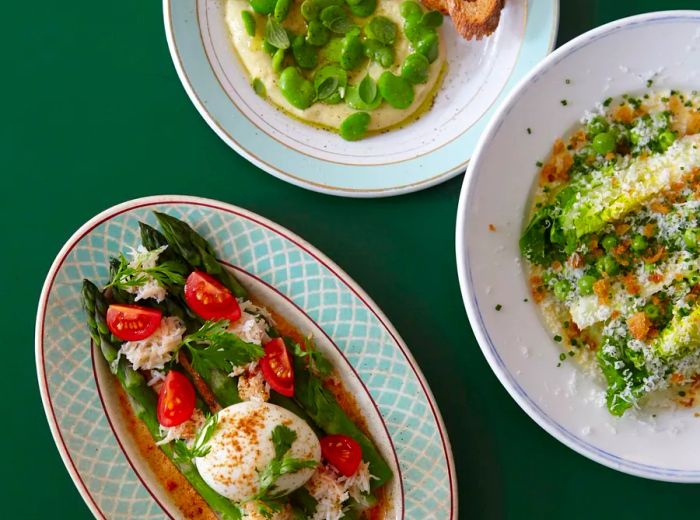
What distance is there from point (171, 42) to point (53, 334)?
1631 millimetres

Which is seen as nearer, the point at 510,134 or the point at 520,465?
the point at 510,134

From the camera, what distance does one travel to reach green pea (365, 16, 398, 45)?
3.73 metres

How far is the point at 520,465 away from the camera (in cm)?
368

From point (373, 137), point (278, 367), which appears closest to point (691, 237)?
point (373, 137)

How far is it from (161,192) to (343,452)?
171cm

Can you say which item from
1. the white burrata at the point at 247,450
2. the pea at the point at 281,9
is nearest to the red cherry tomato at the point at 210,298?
the white burrata at the point at 247,450

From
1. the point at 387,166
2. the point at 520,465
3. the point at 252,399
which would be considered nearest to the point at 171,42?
the point at 387,166

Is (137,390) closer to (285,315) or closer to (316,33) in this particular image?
(285,315)

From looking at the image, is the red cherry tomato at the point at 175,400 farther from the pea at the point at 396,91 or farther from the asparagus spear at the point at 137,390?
the pea at the point at 396,91

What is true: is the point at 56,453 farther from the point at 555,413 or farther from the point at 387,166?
the point at 555,413

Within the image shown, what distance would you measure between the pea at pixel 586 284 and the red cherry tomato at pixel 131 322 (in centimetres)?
211

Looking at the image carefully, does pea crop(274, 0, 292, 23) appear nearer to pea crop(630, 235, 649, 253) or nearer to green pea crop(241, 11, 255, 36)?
green pea crop(241, 11, 255, 36)

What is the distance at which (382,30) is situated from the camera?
3.74 meters

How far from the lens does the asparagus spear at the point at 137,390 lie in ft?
11.5
